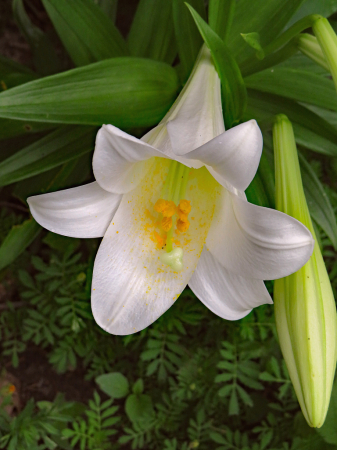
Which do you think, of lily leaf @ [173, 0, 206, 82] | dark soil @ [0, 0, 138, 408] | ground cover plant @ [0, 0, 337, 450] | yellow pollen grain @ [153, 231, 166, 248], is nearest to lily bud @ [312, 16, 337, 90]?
ground cover plant @ [0, 0, 337, 450]

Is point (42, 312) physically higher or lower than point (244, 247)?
lower

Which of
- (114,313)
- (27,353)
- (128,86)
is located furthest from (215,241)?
(27,353)

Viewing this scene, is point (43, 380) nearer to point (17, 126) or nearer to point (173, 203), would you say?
point (17, 126)

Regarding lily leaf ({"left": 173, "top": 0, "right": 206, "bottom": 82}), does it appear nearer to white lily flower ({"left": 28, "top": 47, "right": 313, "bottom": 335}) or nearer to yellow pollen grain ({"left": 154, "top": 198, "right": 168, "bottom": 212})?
white lily flower ({"left": 28, "top": 47, "right": 313, "bottom": 335})

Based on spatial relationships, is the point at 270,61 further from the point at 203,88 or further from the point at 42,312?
the point at 42,312

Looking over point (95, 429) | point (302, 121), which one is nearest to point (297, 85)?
point (302, 121)

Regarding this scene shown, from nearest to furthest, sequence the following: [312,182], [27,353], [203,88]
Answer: [203,88]
[312,182]
[27,353]

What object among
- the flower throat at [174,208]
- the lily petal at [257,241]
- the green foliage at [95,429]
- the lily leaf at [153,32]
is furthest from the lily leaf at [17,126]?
the green foliage at [95,429]
